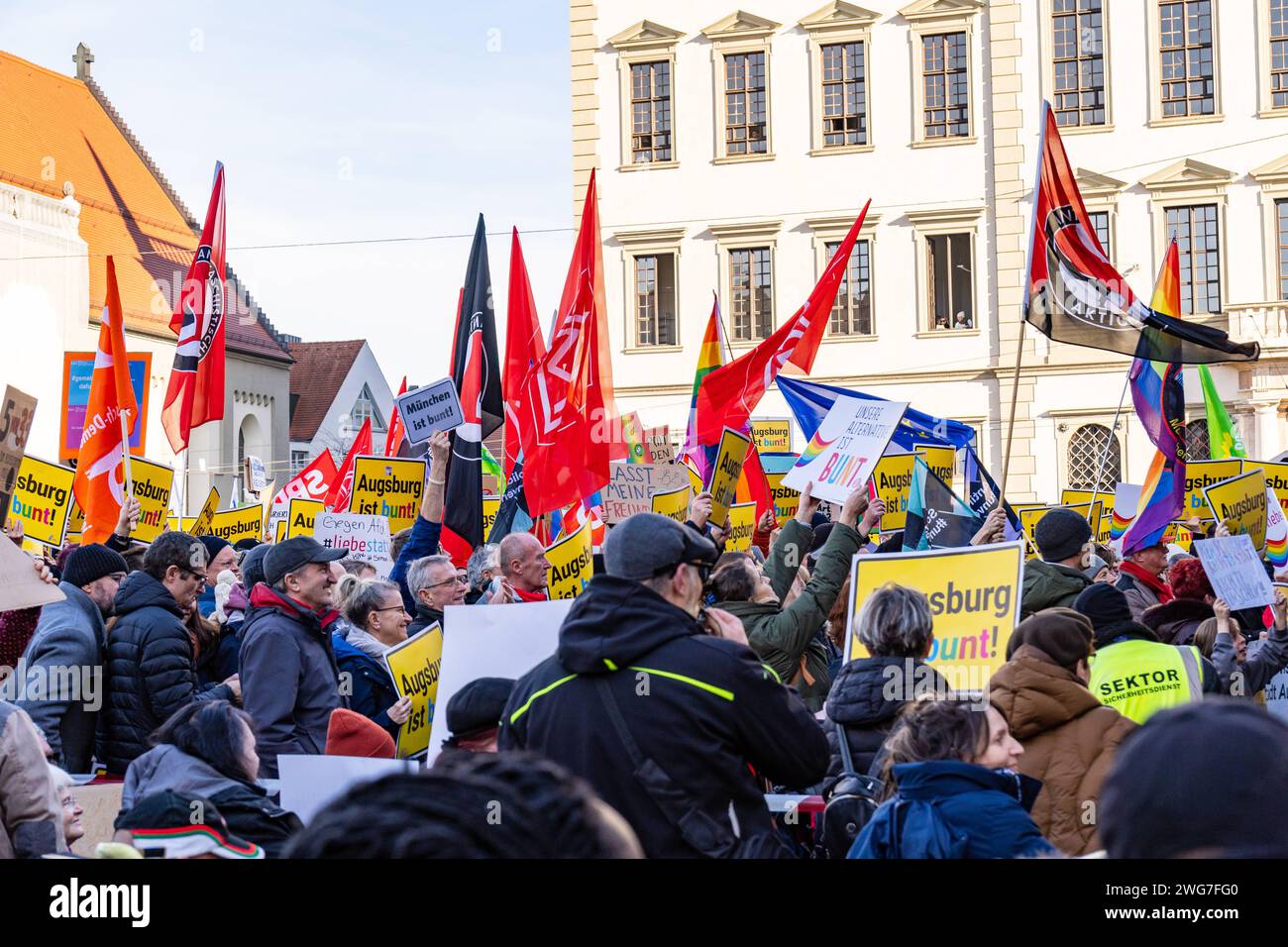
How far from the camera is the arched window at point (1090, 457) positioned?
105 feet

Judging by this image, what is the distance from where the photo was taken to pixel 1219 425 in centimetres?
1783

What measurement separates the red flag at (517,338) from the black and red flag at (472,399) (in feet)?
1.84

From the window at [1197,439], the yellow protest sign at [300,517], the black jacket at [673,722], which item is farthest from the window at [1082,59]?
the black jacket at [673,722]

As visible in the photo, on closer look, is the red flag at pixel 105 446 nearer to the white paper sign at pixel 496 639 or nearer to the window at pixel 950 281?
the white paper sign at pixel 496 639

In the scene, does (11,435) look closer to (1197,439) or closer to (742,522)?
(742,522)

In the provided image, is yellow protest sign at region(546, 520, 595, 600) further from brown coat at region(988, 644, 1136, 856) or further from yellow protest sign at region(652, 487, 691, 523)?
brown coat at region(988, 644, 1136, 856)

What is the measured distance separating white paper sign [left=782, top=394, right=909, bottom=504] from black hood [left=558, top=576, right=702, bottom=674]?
181 inches

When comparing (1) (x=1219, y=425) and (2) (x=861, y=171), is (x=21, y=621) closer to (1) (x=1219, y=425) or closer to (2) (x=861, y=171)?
(1) (x=1219, y=425)

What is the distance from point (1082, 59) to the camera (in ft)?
108

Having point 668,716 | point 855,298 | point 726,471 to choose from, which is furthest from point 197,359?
point 855,298

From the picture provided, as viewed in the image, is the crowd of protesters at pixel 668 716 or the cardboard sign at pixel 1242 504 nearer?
the crowd of protesters at pixel 668 716

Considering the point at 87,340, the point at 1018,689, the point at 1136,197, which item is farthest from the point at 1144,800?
the point at 87,340
